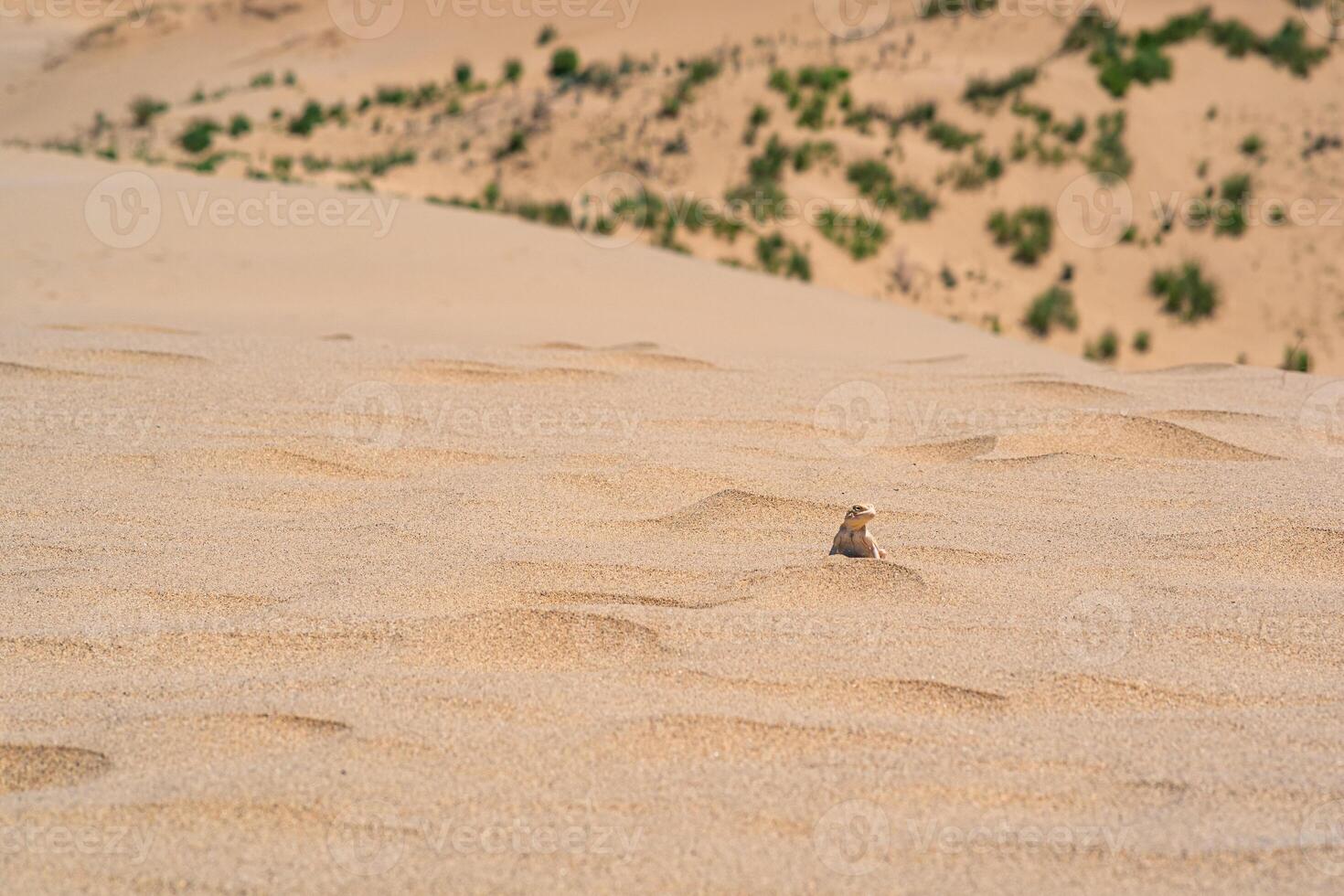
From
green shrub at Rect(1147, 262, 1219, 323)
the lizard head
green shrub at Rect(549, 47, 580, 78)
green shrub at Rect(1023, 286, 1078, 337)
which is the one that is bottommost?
the lizard head

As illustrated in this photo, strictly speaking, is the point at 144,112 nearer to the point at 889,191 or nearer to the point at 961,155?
the point at 889,191

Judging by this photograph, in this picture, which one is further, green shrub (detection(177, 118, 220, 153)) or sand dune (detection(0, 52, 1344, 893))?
green shrub (detection(177, 118, 220, 153))

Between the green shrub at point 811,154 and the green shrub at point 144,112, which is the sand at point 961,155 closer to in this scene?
the green shrub at point 811,154

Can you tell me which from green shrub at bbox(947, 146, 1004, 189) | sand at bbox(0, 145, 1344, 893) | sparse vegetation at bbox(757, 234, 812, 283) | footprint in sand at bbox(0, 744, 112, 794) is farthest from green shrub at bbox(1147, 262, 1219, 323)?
footprint in sand at bbox(0, 744, 112, 794)

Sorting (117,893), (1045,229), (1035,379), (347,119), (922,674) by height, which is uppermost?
(347,119)

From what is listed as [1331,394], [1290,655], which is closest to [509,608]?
[1290,655]

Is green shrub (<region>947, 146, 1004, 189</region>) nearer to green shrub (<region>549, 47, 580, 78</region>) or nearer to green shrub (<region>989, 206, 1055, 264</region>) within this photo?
green shrub (<region>989, 206, 1055, 264</region>)

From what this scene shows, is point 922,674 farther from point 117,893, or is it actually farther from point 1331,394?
point 1331,394
